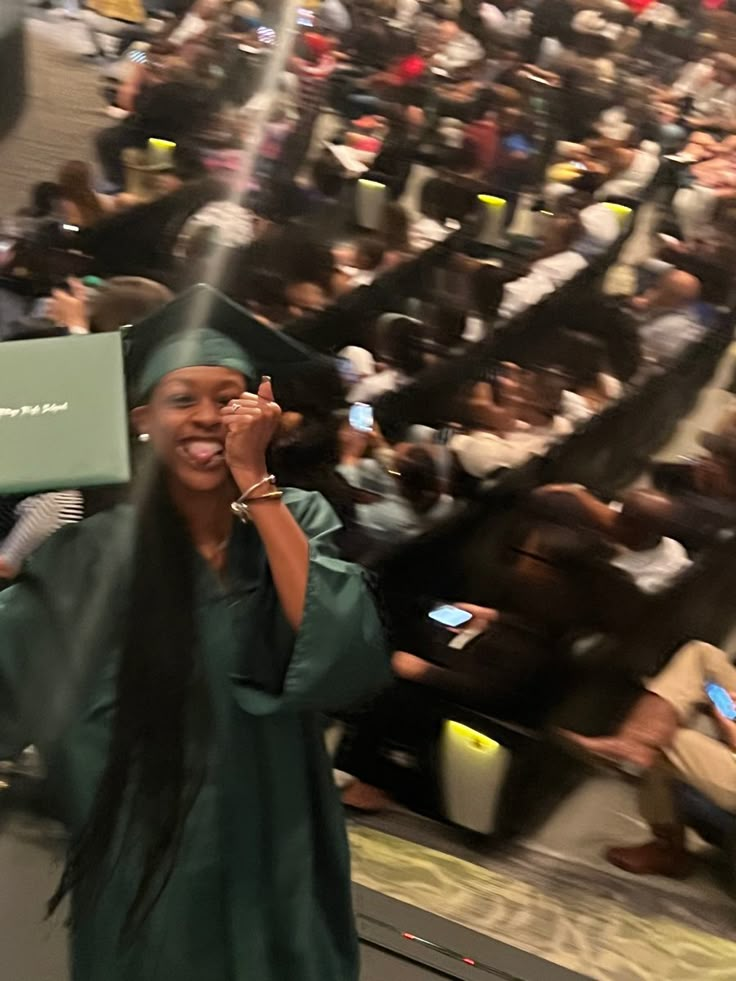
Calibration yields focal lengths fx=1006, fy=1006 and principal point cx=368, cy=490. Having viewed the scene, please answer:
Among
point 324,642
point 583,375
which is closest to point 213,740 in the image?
point 324,642

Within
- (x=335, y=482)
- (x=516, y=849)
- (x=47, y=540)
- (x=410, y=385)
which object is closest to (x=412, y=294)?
(x=410, y=385)

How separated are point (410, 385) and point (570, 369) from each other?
8.4 inches

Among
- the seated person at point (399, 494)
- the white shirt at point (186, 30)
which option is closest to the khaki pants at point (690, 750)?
the seated person at point (399, 494)

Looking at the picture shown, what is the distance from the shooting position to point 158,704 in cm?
109

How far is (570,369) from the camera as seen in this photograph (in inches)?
51.7

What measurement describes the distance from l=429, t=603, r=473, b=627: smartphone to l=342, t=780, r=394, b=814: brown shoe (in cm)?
22

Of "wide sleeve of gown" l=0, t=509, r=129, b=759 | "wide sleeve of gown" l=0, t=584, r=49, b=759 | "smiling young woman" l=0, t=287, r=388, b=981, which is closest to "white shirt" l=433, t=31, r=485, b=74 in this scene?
"smiling young woman" l=0, t=287, r=388, b=981

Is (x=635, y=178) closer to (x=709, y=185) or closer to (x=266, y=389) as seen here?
(x=709, y=185)

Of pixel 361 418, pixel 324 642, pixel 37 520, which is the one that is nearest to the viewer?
pixel 324 642

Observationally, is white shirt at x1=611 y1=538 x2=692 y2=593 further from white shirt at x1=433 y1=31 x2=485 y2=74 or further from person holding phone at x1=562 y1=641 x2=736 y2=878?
white shirt at x1=433 y1=31 x2=485 y2=74

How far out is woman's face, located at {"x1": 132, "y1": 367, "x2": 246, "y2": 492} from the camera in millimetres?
1059

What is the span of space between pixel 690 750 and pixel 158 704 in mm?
581

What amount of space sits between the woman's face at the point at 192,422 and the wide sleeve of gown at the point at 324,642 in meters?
0.10

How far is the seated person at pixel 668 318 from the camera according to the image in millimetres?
1281
